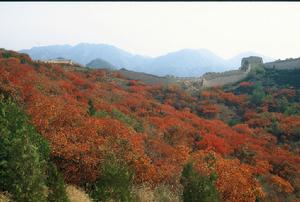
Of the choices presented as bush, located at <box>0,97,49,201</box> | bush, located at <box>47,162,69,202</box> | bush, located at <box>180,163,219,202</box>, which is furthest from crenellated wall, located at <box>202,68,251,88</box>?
bush, located at <box>0,97,49,201</box>

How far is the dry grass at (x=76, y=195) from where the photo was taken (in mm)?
16734

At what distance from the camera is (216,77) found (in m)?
69.8

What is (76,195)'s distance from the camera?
17.2m

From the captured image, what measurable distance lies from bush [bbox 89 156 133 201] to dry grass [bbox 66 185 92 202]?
37 centimetres

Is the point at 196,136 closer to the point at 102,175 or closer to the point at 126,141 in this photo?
the point at 126,141

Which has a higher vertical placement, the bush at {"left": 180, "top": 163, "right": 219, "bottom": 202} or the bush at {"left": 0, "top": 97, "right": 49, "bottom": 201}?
the bush at {"left": 0, "top": 97, "right": 49, "bottom": 201}

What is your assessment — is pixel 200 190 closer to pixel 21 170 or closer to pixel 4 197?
pixel 21 170

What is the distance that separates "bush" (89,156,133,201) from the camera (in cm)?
1725

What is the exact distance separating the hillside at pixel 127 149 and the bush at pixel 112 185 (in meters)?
0.04

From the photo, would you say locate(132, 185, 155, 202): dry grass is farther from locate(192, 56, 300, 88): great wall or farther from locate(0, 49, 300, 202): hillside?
locate(192, 56, 300, 88): great wall

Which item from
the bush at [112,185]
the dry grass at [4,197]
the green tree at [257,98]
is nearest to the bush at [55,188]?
the dry grass at [4,197]

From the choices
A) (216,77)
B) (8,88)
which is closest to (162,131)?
(8,88)

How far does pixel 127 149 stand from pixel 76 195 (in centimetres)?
480

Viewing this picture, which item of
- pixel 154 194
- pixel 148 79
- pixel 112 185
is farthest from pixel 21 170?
pixel 148 79
